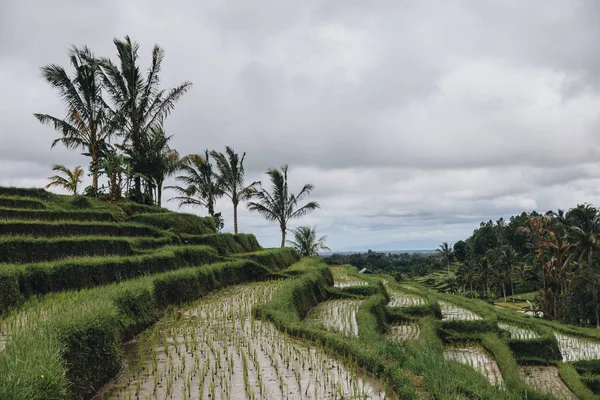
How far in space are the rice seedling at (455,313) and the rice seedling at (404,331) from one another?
1.83 m

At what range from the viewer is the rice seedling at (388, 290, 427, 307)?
13.8 meters

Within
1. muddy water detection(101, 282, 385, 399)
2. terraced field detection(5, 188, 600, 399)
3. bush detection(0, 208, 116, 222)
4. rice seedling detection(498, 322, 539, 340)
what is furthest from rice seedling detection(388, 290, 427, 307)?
bush detection(0, 208, 116, 222)

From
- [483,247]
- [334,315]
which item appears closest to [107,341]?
[334,315]

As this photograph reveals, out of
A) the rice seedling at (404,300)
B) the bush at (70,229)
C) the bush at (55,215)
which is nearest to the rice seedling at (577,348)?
the rice seedling at (404,300)

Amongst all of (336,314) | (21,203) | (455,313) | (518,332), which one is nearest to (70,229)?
(21,203)

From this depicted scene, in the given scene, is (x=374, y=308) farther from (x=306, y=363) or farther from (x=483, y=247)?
(x=483, y=247)

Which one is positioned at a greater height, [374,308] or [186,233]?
[186,233]

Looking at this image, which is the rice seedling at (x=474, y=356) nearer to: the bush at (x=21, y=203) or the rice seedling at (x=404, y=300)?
the rice seedling at (x=404, y=300)

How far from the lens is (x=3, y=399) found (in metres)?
2.96

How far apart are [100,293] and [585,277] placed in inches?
1084

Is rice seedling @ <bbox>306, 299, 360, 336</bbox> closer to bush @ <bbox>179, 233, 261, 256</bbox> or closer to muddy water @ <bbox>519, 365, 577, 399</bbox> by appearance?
muddy water @ <bbox>519, 365, 577, 399</bbox>

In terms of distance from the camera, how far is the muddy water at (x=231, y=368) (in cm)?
466

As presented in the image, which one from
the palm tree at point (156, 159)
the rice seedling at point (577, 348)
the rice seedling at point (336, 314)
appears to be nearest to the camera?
the rice seedling at point (336, 314)

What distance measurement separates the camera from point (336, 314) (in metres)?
10.9
